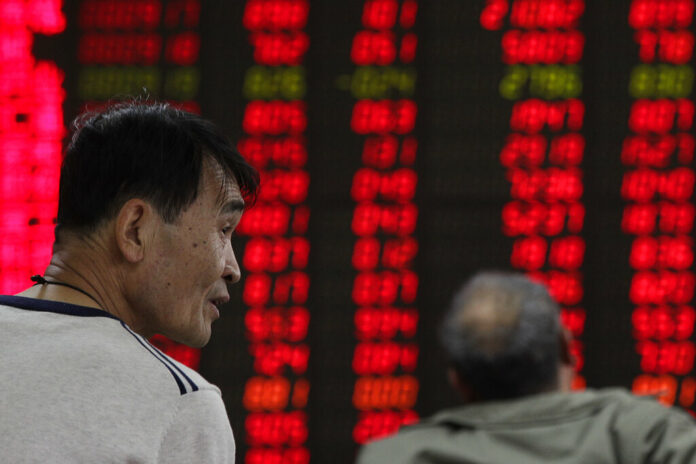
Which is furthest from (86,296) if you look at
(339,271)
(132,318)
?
(339,271)

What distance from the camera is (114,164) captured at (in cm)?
87

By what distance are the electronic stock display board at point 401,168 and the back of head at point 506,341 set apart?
1.90 meters

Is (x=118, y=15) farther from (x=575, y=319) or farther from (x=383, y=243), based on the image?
(x=575, y=319)

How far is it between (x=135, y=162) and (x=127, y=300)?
127 millimetres

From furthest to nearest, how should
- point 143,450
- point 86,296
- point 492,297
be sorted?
point 492,297 < point 86,296 < point 143,450

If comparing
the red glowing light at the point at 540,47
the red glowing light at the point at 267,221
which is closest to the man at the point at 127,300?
the red glowing light at the point at 267,221

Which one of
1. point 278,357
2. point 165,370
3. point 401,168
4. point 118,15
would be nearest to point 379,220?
point 401,168

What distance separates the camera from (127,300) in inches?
35.4

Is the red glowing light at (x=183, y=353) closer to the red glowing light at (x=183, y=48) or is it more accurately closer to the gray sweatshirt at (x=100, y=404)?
the red glowing light at (x=183, y=48)

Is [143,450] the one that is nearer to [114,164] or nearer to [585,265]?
[114,164]

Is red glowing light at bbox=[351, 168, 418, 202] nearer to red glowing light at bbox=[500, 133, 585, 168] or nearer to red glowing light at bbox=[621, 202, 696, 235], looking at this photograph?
red glowing light at bbox=[500, 133, 585, 168]

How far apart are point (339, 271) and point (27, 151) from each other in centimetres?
106

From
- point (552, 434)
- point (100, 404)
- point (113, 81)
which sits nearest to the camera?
point (100, 404)

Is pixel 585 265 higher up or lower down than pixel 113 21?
lower down
